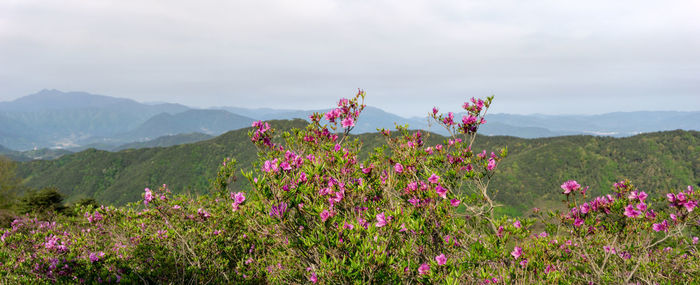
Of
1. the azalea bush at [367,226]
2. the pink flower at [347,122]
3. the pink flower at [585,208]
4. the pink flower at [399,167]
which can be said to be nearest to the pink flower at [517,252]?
the azalea bush at [367,226]

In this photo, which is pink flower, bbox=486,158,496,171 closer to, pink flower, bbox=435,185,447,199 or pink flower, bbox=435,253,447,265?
pink flower, bbox=435,185,447,199

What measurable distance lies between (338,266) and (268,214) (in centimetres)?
112

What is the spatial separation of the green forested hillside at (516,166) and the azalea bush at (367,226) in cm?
9044

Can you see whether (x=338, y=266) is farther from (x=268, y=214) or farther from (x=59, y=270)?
(x=59, y=270)

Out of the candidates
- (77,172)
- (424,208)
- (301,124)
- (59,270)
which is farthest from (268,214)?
(77,172)

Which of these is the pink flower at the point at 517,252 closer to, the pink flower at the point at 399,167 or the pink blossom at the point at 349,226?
the pink flower at the point at 399,167

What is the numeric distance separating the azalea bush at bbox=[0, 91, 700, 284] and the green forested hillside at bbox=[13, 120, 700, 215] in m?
90.4

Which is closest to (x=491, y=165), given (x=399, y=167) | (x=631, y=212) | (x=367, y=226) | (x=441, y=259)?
(x=399, y=167)

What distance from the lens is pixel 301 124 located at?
6068 inches

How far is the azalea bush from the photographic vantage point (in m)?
3.89

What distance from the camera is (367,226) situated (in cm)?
406

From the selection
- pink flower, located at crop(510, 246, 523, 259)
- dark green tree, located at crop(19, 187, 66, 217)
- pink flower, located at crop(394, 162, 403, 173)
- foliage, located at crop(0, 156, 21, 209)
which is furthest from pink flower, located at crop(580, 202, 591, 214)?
foliage, located at crop(0, 156, 21, 209)

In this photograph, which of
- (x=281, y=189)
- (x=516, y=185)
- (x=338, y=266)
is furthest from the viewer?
(x=516, y=185)

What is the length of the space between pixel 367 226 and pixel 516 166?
134347mm
